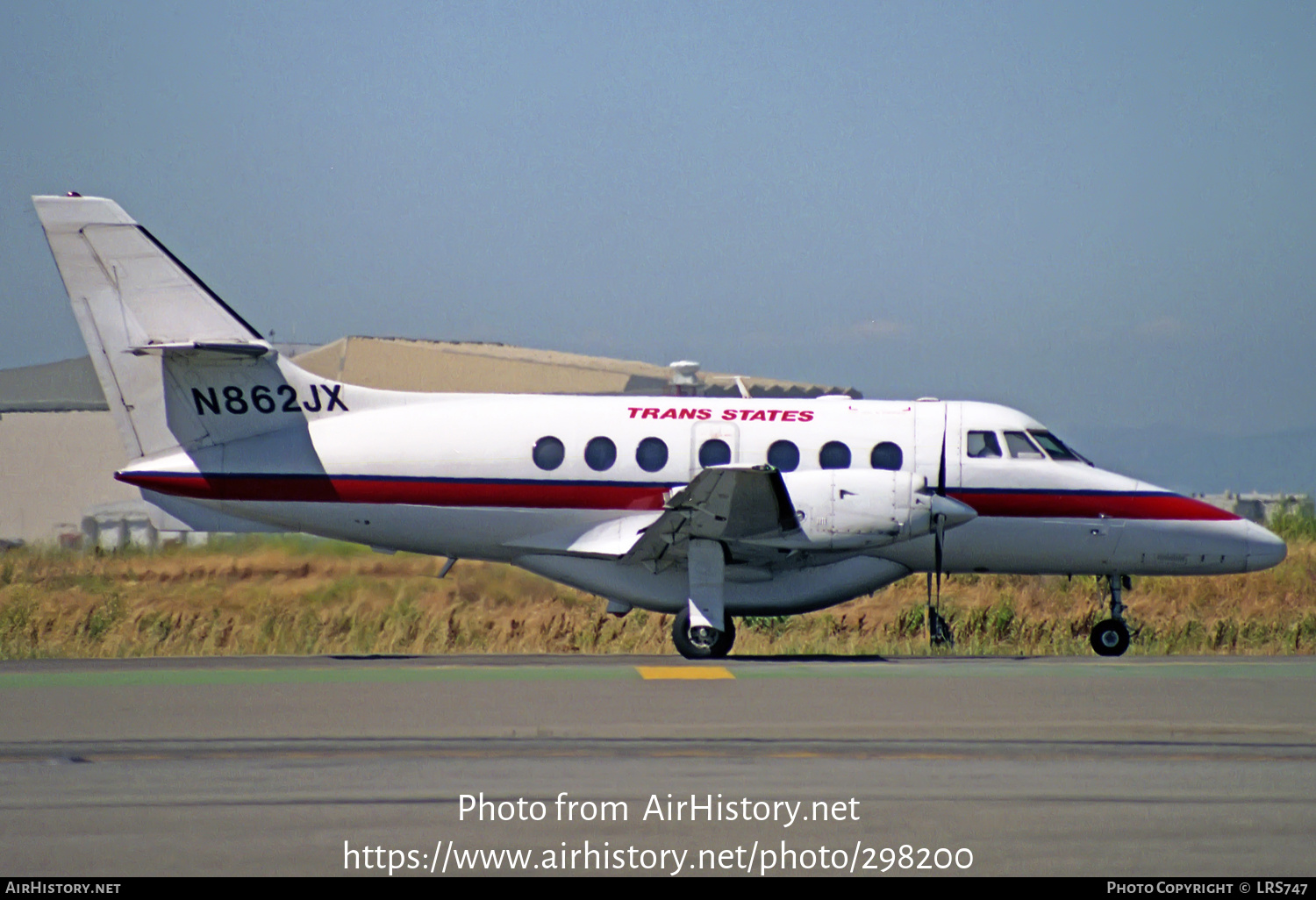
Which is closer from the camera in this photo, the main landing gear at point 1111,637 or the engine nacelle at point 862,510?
the engine nacelle at point 862,510

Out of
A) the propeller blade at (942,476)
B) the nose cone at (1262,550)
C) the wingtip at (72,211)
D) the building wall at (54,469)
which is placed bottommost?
the building wall at (54,469)

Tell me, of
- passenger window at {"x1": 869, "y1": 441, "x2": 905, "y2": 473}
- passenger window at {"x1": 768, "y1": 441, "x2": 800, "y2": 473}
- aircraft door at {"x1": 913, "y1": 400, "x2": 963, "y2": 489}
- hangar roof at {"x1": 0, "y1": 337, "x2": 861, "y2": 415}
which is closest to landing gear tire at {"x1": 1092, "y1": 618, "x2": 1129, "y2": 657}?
aircraft door at {"x1": 913, "y1": 400, "x2": 963, "y2": 489}

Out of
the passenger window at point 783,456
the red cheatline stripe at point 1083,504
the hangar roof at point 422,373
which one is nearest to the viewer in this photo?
the passenger window at point 783,456

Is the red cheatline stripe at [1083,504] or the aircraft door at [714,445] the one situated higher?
the aircraft door at [714,445]

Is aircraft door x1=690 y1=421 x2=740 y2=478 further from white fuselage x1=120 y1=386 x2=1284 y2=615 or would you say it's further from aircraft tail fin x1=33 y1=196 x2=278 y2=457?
aircraft tail fin x1=33 y1=196 x2=278 y2=457

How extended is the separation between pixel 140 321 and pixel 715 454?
7.17 m

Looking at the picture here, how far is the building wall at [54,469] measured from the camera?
150 feet

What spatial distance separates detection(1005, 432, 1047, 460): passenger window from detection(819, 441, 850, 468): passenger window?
2.13m

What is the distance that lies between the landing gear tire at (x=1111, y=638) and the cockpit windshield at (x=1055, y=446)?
2.05 meters

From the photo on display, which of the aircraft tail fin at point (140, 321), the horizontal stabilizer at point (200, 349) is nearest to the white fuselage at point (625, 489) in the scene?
the aircraft tail fin at point (140, 321)

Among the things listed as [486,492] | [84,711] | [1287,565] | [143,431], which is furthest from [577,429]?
[1287,565]

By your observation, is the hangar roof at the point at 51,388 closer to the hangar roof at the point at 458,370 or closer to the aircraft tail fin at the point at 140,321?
the hangar roof at the point at 458,370

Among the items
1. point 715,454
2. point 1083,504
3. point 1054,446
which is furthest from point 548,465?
point 1083,504

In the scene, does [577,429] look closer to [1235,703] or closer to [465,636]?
[465,636]
